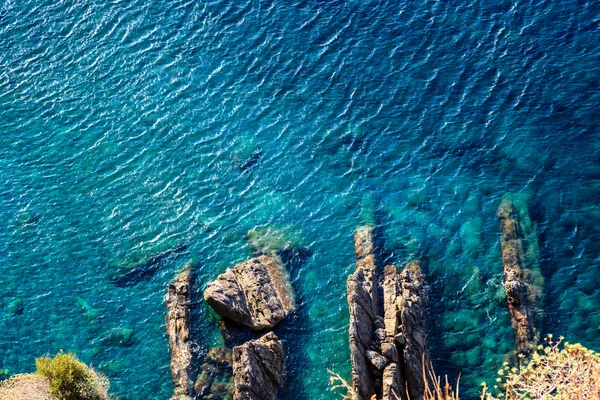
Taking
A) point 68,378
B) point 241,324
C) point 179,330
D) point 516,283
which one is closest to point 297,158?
point 241,324

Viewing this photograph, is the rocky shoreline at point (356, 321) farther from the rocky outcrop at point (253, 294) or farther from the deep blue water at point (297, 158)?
the deep blue water at point (297, 158)

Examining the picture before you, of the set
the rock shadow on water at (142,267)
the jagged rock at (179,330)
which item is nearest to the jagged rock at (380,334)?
the jagged rock at (179,330)

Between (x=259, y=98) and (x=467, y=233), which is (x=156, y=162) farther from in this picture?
(x=467, y=233)

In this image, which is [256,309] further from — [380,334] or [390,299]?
[390,299]

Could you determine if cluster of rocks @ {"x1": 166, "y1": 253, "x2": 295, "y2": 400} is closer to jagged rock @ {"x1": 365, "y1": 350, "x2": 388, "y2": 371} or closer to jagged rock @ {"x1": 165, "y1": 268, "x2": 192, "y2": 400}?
jagged rock @ {"x1": 165, "y1": 268, "x2": 192, "y2": 400}

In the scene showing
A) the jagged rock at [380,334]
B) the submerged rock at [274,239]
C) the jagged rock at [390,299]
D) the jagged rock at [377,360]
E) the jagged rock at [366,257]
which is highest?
the submerged rock at [274,239]

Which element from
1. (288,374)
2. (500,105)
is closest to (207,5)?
(500,105)

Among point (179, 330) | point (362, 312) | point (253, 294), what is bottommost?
point (362, 312)
